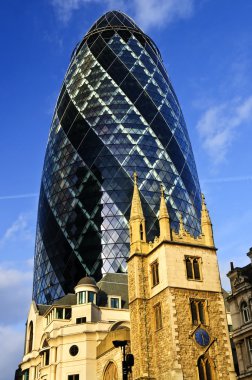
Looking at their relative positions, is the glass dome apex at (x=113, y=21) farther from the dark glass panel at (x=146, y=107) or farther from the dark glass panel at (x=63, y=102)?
the dark glass panel at (x=146, y=107)

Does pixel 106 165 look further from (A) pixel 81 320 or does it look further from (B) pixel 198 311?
(B) pixel 198 311

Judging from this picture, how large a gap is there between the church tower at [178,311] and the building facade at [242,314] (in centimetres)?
119

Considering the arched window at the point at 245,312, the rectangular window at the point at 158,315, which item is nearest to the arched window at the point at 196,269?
the rectangular window at the point at 158,315

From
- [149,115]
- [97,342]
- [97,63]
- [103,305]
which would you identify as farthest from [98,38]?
[97,342]

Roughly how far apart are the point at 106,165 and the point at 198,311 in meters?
27.0

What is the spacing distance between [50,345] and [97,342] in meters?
3.71

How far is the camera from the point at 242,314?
28.6m

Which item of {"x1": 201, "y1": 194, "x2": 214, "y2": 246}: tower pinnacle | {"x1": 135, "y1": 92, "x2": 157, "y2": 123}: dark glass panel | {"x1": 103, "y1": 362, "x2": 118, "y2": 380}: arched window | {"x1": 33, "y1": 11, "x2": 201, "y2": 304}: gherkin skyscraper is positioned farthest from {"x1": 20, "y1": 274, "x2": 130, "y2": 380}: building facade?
{"x1": 135, "y1": 92, "x2": 157, "y2": 123}: dark glass panel

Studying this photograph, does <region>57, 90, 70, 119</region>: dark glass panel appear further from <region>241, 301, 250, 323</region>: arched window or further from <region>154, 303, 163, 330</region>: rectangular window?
<region>241, 301, 250, 323</region>: arched window

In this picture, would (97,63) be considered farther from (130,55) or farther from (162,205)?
(162,205)

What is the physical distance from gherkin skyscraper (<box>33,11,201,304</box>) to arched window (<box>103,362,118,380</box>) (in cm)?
1618

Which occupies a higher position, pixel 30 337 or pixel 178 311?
pixel 30 337

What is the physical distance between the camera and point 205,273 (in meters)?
30.9

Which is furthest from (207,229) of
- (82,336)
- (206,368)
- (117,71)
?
(117,71)
